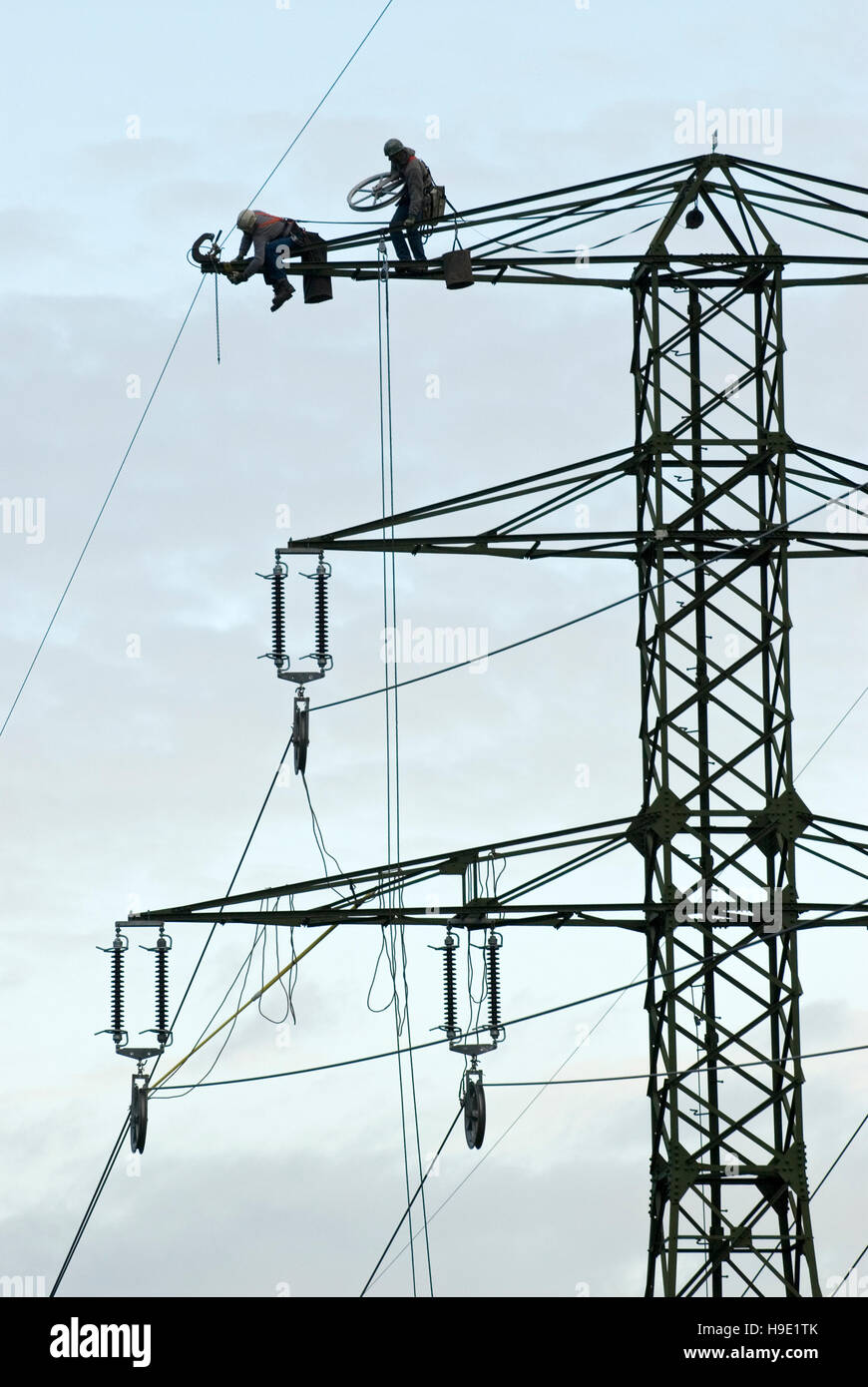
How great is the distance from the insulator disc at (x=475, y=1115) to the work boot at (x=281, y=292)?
8.46 meters

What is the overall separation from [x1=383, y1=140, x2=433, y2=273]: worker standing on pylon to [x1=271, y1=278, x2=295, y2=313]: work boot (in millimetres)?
1188

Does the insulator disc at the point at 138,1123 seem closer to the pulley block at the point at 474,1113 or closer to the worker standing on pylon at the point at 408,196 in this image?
the pulley block at the point at 474,1113

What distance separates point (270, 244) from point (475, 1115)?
30.6 feet

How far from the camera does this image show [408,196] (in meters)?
37.2

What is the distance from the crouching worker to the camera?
121 feet

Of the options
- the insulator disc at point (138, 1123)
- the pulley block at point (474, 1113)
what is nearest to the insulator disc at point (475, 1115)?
the pulley block at point (474, 1113)

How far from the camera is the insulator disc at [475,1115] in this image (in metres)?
34.5

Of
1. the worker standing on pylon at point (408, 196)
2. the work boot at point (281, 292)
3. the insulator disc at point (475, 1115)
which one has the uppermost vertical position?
the worker standing on pylon at point (408, 196)

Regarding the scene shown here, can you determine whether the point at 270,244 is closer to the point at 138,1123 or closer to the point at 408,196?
the point at 408,196

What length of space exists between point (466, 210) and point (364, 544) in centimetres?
362

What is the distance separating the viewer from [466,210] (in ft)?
121

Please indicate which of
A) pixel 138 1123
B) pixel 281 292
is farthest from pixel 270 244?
pixel 138 1123
